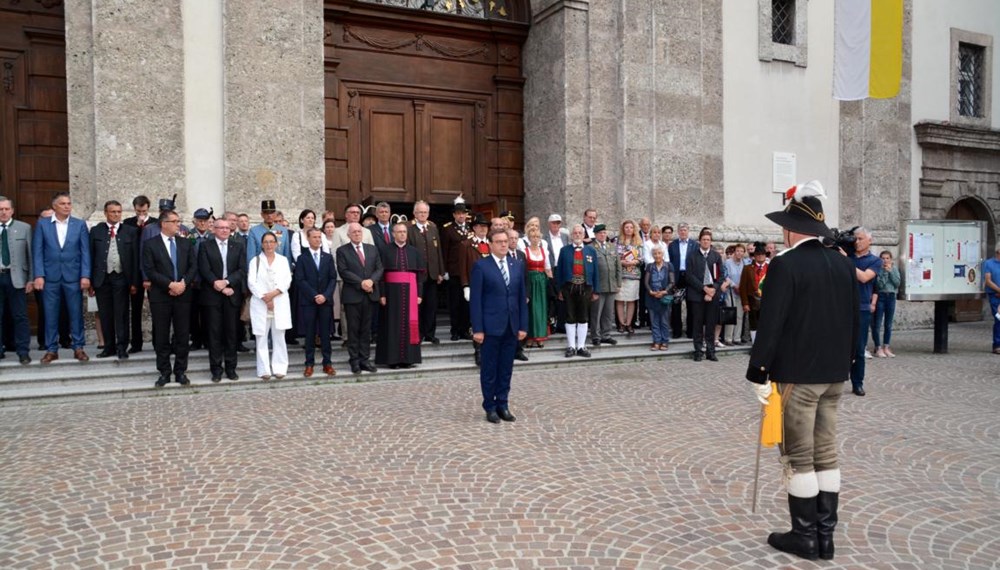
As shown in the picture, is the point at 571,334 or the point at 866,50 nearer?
the point at 571,334

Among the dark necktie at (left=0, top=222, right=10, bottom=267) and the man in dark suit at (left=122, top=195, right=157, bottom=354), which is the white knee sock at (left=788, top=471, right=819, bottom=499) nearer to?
the man in dark suit at (left=122, top=195, right=157, bottom=354)

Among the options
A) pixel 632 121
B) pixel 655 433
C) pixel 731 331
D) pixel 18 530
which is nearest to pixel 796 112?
pixel 632 121

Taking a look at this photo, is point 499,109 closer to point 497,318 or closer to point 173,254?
point 173,254

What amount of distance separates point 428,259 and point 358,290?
144cm

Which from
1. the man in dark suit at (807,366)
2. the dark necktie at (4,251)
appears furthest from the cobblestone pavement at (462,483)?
the dark necktie at (4,251)

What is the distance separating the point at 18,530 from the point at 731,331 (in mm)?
11177

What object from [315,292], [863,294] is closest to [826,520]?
[863,294]

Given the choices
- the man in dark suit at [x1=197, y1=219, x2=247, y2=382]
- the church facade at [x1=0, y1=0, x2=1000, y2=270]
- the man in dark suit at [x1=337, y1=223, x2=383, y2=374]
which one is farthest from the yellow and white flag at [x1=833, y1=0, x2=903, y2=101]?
the man in dark suit at [x1=197, y1=219, x2=247, y2=382]

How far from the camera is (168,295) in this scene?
8.75 meters

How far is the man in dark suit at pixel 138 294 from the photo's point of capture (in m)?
9.59

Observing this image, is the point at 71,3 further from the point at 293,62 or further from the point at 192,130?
the point at 293,62

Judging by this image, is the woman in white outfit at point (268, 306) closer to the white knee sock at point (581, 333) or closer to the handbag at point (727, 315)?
the white knee sock at point (581, 333)

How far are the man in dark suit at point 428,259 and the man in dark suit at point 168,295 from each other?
303cm

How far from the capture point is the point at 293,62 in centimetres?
1163
